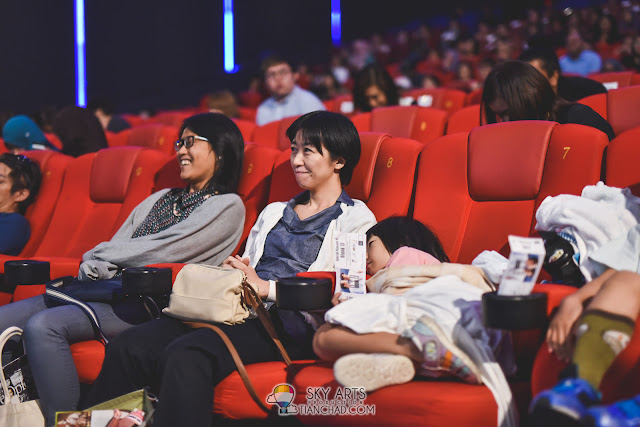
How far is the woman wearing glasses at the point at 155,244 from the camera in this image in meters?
1.82

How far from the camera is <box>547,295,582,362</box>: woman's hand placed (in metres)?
1.20

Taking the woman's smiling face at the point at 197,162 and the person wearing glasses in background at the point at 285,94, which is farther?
the person wearing glasses in background at the point at 285,94

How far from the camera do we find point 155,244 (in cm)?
211

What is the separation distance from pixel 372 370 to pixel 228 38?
28.3ft

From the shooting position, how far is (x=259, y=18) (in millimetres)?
9602

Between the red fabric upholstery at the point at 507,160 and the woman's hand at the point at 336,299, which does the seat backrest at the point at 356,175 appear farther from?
the woman's hand at the point at 336,299

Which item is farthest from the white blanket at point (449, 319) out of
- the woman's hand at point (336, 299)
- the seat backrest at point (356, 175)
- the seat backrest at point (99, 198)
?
the seat backrest at point (99, 198)

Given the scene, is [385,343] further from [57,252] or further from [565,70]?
[565,70]

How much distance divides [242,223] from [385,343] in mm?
970

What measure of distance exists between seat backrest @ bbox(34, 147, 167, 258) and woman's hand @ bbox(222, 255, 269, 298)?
0.96 metres

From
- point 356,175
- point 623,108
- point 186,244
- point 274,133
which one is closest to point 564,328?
point 356,175

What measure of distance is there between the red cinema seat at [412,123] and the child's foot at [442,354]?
1999mm

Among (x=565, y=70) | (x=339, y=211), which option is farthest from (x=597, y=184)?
(x=565, y=70)

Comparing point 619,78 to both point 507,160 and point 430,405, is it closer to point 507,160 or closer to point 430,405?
point 507,160
